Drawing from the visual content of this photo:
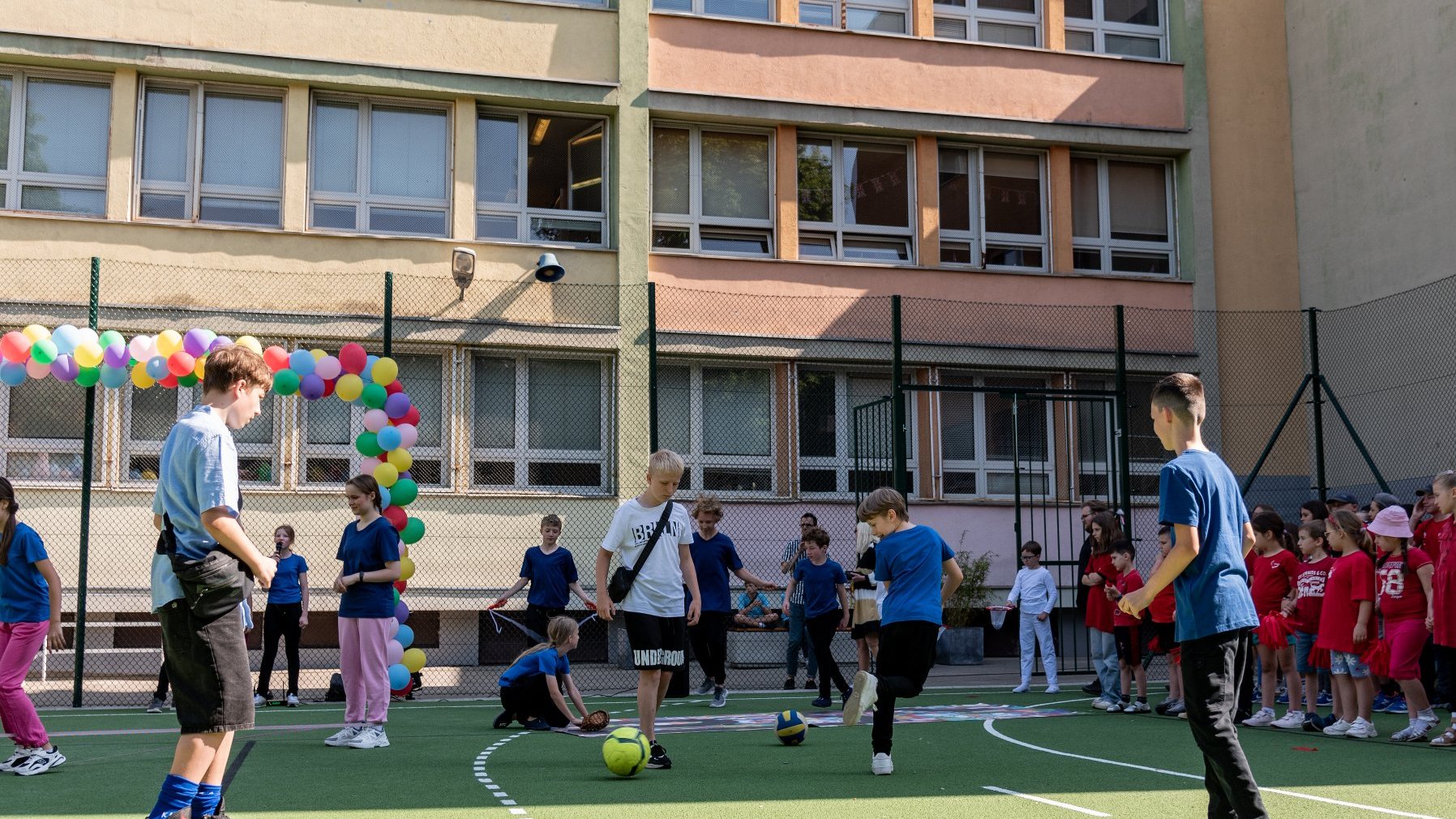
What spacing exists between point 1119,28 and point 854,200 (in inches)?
214

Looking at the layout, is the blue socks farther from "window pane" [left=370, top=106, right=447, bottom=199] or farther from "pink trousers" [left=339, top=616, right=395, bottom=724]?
"window pane" [left=370, top=106, right=447, bottom=199]

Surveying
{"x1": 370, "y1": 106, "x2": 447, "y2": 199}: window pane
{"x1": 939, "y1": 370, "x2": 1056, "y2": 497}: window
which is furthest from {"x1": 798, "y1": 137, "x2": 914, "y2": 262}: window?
{"x1": 370, "y1": 106, "x2": 447, "y2": 199}: window pane

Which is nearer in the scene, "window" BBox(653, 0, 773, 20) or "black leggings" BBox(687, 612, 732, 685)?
"black leggings" BBox(687, 612, 732, 685)

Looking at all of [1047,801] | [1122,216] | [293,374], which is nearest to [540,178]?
[293,374]

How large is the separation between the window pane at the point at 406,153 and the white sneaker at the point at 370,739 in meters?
11.0

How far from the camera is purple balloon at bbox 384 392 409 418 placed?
14914 millimetres

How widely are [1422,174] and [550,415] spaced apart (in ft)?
42.8

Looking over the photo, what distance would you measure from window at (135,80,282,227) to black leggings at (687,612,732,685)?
889 centimetres

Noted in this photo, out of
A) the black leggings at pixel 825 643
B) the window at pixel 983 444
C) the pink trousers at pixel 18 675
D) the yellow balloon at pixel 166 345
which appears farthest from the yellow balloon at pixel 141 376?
the window at pixel 983 444

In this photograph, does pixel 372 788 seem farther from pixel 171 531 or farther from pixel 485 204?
pixel 485 204

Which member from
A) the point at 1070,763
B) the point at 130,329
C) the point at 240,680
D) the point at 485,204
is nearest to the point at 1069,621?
the point at 485,204

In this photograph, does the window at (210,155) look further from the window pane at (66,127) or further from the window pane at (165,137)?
the window pane at (66,127)

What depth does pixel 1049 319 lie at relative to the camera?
21.4m

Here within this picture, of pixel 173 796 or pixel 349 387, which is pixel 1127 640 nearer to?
pixel 349 387
